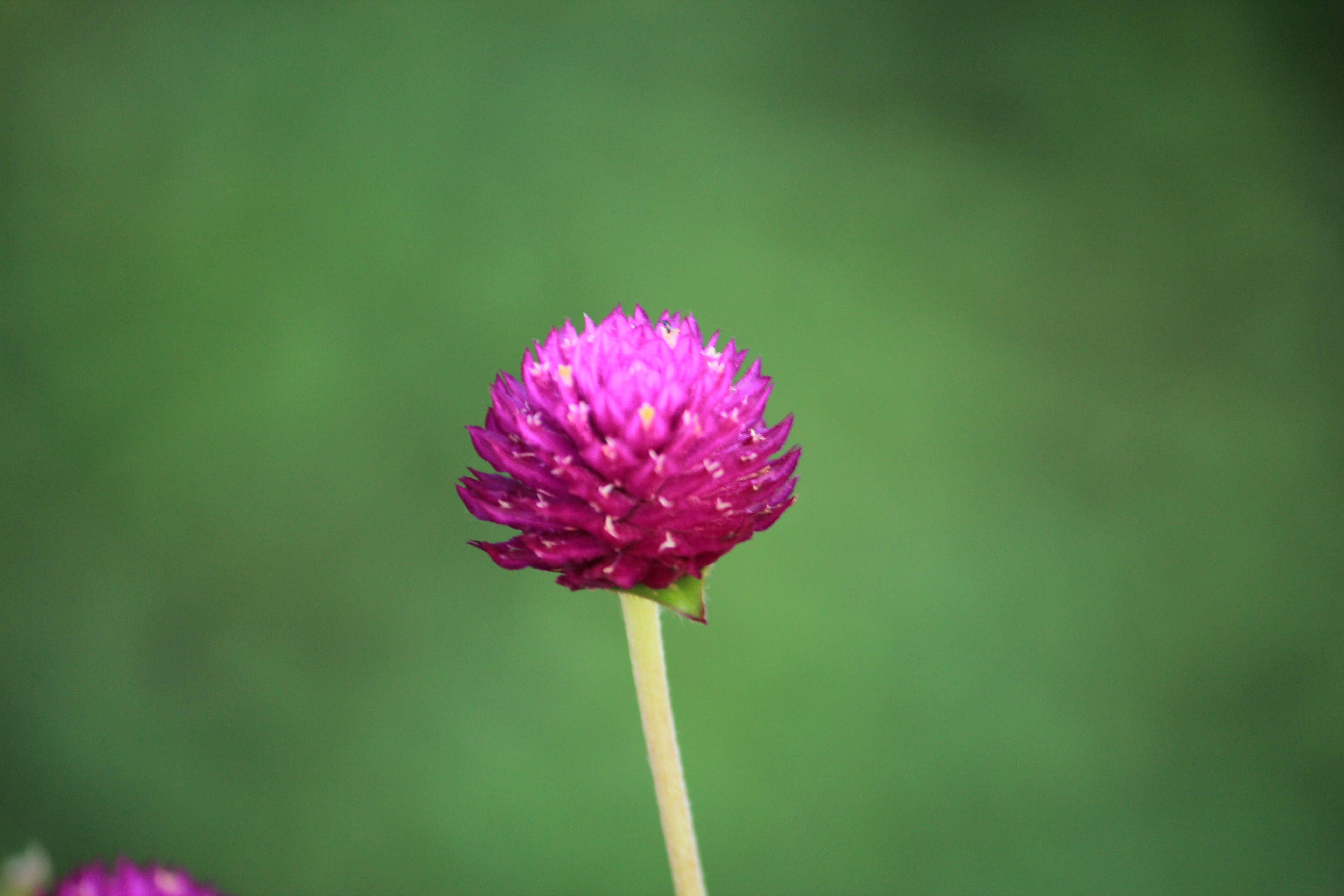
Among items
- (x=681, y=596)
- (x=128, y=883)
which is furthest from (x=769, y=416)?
(x=128, y=883)

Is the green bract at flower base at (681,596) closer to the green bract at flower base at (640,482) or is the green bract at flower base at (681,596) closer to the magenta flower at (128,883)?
the green bract at flower base at (640,482)

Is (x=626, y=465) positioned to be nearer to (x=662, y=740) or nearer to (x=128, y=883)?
(x=662, y=740)

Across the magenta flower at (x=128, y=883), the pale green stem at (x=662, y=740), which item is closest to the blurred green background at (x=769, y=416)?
the pale green stem at (x=662, y=740)

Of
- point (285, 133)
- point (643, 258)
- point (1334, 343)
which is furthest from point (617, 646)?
point (1334, 343)

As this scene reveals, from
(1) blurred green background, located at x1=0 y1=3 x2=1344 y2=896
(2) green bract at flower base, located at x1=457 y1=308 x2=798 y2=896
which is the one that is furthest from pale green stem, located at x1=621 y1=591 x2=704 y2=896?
(1) blurred green background, located at x1=0 y1=3 x2=1344 y2=896

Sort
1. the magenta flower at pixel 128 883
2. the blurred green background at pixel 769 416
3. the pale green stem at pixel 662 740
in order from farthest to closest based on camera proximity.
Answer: the blurred green background at pixel 769 416, the pale green stem at pixel 662 740, the magenta flower at pixel 128 883

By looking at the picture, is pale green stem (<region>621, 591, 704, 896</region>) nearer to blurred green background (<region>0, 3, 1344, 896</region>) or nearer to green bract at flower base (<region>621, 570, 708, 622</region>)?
green bract at flower base (<region>621, 570, 708, 622</region>)

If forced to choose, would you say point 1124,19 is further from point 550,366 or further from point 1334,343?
Answer: point 550,366
